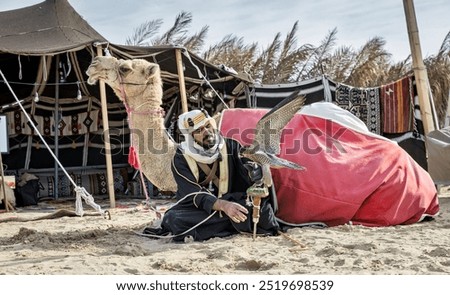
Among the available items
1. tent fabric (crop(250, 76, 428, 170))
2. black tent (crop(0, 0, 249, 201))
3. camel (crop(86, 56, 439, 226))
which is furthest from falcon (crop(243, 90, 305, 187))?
tent fabric (crop(250, 76, 428, 170))

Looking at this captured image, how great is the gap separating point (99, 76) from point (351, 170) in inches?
90.6

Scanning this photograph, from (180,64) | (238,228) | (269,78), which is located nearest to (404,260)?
(238,228)

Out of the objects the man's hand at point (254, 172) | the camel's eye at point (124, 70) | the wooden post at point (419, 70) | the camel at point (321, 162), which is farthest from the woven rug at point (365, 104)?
the man's hand at point (254, 172)

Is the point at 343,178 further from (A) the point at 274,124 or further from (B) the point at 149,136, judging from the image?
(B) the point at 149,136

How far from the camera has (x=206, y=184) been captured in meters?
4.94

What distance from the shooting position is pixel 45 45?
875 centimetres

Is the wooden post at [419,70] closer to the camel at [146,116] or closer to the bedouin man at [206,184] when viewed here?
the camel at [146,116]

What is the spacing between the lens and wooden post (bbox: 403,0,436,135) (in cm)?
861

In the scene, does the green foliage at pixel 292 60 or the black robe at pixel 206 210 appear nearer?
the black robe at pixel 206 210

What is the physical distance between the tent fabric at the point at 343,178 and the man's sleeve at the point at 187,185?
2.16 ft

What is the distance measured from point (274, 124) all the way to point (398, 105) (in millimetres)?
4848

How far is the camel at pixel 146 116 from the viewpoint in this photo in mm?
5496

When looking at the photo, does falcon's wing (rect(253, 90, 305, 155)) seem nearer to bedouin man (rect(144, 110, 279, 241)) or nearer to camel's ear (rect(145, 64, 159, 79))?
bedouin man (rect(144, 110, 279, 241))

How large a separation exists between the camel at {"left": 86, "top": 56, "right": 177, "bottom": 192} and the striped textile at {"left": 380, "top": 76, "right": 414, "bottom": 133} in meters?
4.35
